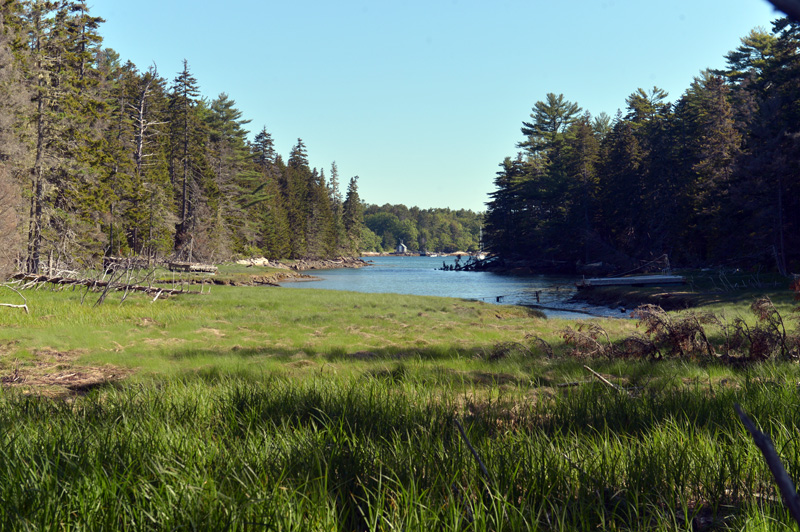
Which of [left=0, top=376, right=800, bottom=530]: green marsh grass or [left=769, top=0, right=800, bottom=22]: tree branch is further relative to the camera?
[left=0, top=376, right=800, bottom=530]: green marsh grass

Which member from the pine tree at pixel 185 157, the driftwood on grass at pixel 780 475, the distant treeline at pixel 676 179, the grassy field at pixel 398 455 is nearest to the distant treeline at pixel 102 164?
the pine tree at pixel 185 157

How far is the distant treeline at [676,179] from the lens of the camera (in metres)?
30.8

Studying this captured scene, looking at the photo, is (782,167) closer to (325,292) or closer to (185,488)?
(325,292)

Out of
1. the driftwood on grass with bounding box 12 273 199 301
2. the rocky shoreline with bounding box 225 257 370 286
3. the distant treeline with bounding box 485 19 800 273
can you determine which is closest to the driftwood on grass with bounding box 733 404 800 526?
the driftwood on grass with bounding box 12 273 199 301

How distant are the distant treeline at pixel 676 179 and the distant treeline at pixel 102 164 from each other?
37008 millimetres

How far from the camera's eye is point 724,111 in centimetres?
4722

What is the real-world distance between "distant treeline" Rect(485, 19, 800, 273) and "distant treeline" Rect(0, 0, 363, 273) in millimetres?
37008

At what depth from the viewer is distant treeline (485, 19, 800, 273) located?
3081 cm

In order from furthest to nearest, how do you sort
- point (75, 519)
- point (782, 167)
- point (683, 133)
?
point (683, 133)
point (782, 167)
point (75, 519)

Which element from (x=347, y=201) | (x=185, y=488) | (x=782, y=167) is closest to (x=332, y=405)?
(x=185, y=488)

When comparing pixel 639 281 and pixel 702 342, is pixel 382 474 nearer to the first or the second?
pixel 702 342

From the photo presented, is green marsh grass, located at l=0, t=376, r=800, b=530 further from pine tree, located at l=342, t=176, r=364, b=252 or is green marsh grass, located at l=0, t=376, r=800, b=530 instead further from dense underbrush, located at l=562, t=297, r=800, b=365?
pine tree, located at l=342, t=176, r=364, b=252

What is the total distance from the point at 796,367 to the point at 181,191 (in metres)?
63.2

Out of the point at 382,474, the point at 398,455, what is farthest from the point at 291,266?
the point at 382,474
